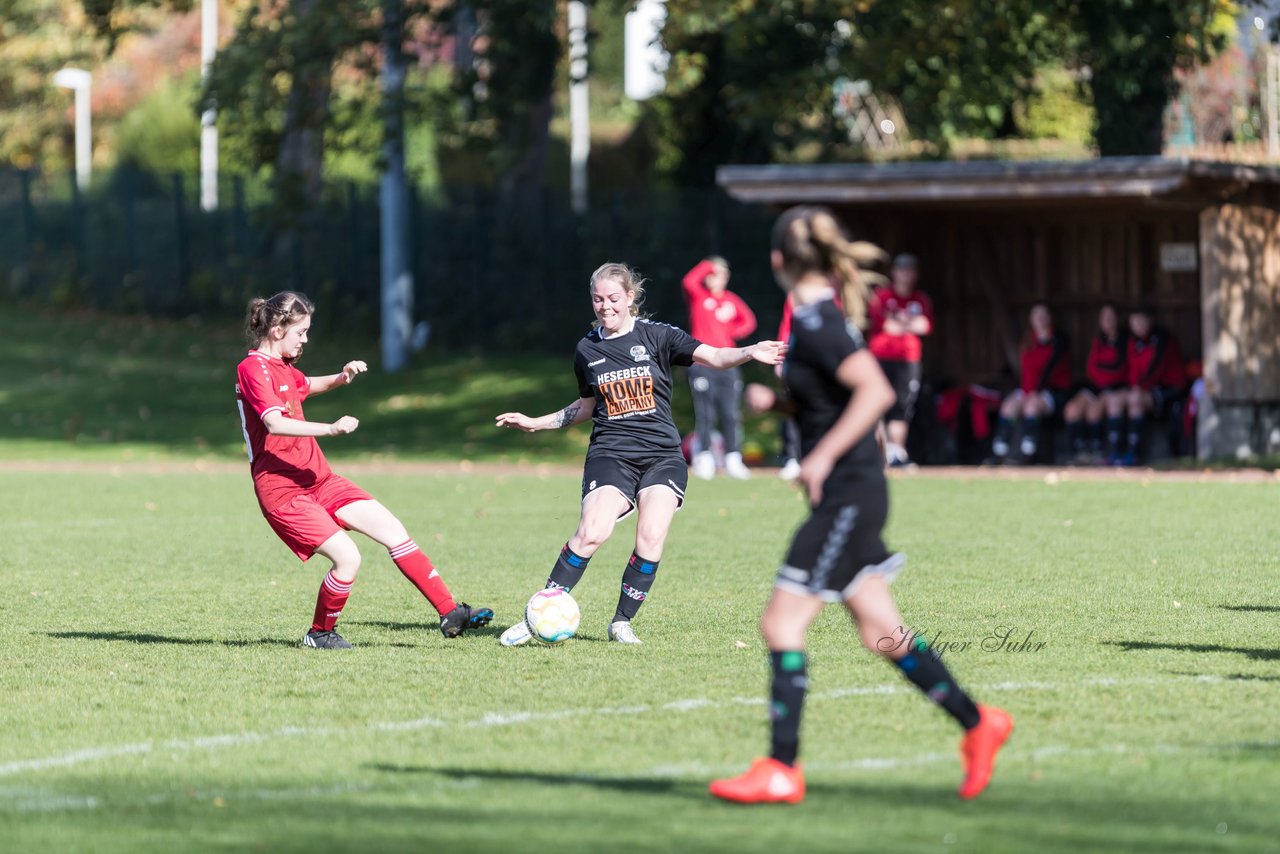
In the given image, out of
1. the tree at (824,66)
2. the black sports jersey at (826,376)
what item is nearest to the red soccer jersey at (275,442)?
the black sports jersey at (826,376)

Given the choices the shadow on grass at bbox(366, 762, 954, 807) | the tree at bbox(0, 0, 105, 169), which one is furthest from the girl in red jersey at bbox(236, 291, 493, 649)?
the tree at bbox(0, 0, 105, 169)

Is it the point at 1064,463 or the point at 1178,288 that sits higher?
the point at 1178,288

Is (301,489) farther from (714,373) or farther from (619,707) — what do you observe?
(714,373)

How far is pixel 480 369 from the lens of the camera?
30.3 metres

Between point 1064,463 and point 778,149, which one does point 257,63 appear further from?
point 1064,463

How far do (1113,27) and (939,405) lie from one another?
5199 millimetres

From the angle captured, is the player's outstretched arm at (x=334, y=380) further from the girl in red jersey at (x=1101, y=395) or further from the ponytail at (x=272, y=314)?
the girl in red jersey at (x=1101, y=395)

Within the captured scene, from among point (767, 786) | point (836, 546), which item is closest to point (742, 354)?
point (836, 546)

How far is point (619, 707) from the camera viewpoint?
7625mm

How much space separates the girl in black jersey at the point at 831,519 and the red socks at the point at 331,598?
366 cm

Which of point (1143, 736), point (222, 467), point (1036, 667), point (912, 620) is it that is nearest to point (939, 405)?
point (222, 467)

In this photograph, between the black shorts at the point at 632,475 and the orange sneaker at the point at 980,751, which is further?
the black shorts at the point at 632,475

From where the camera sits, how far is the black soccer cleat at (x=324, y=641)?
940 centimetres

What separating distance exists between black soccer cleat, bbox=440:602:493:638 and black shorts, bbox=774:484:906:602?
3848 millimetres
